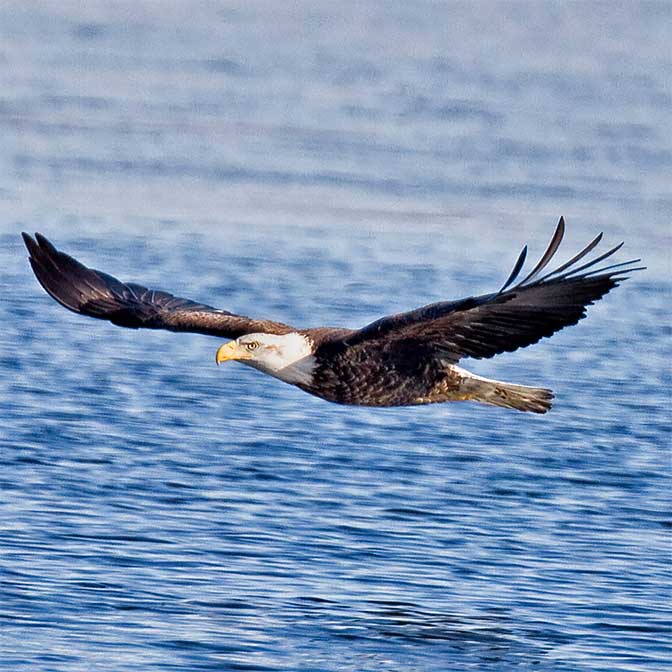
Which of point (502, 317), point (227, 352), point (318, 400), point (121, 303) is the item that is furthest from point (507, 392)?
point (318, 400)

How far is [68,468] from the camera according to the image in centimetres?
955

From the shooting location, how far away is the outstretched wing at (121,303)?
8.52m

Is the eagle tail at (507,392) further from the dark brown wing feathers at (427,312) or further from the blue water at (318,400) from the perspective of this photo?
the blue water at (318,400)

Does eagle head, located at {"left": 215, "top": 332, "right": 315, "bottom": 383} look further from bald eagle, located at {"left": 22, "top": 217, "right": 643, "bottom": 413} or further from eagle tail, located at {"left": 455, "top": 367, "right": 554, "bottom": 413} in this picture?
eagle tail, located at {"left": 455, "top": 367, "right": 554, "bottom": 413}

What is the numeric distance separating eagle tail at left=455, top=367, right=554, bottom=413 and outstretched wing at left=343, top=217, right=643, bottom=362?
25 centimetres

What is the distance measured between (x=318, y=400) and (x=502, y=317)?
3704 millimetres

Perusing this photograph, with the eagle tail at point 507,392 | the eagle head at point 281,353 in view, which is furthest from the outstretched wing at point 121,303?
the eagle tail at point 507,392

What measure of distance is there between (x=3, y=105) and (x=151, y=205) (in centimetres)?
438

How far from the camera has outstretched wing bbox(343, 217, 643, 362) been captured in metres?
7.39

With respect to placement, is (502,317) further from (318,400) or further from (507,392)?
(318,400)

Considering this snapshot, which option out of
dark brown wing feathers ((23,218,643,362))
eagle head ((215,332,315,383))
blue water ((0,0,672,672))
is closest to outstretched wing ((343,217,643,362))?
dark brown wing feathers ((23,218,643,362))

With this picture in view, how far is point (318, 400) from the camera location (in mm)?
11328

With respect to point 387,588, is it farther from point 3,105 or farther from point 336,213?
point 3,105

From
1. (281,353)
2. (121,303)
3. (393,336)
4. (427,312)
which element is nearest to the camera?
(427,312)
